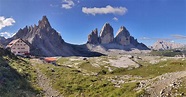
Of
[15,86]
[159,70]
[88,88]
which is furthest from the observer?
[159,70]

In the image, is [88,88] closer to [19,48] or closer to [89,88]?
[89,88]

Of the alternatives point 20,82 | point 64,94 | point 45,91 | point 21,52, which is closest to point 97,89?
point 64,94

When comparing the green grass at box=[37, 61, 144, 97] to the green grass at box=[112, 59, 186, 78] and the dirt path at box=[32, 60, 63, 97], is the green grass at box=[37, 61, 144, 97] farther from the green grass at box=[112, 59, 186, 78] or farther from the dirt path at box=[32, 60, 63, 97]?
the green grass at box=[112, 59, 186, 78]

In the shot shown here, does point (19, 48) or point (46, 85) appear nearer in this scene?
point (46, 85)

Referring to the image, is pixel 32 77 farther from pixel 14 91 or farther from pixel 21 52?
pixel 21 52

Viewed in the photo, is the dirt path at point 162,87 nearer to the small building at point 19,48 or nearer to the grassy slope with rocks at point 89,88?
the grassy slope with rocks at point 89,88

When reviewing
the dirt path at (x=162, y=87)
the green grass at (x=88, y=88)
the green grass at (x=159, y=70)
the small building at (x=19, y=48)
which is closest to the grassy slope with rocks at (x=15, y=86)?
the green grass at (x=88, y=88)

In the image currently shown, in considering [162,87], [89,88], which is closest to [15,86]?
[89,88]

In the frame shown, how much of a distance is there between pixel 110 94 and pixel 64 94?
11.6 meters

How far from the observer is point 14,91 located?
43969 millimetres

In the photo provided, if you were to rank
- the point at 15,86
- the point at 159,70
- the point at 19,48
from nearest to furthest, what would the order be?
the point at 15,86
the point at 159,70
the point at 19,48

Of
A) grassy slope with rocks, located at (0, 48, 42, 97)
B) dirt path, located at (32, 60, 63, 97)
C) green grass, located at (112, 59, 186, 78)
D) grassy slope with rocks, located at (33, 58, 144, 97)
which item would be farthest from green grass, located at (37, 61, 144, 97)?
green grass, located at (112, 59, 186, 78)

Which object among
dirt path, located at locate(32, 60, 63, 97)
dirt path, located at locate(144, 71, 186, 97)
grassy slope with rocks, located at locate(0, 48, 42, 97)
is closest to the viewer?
dirt path, located at locate(144, 71, 186, 97)

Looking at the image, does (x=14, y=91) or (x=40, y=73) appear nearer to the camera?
(x=14, y=91)
